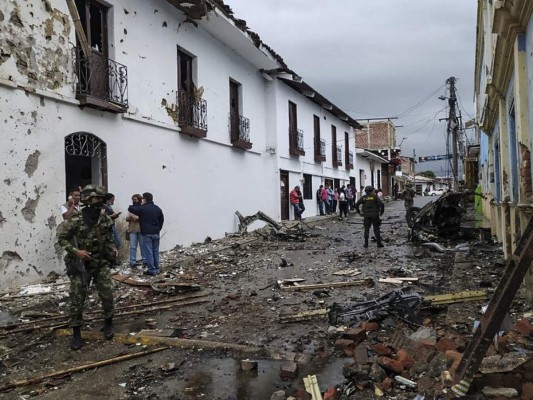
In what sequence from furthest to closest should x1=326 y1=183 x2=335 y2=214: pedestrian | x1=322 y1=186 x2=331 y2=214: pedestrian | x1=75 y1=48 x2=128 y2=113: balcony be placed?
x1=326 y1=183 x2=335 y2=214: pedestrian, x1=322 y1=186 x2=331 y2=214: pedestrian, x1=75 y1=48 x2=128 y2=113: balcony

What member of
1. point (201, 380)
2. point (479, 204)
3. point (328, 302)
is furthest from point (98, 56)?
point (479, 204)

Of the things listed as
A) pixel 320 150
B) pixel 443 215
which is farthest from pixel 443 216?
pixel 320 150

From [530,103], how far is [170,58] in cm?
865

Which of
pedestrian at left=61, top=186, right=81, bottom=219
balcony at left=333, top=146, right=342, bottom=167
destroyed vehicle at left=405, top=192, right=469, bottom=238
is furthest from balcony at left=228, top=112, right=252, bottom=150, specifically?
balcony at left=333, top=146, right=342, bottom=167

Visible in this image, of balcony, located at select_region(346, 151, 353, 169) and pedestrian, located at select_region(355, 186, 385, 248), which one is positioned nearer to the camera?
pedestrian, located at select_region(355, 186, 385, 248)

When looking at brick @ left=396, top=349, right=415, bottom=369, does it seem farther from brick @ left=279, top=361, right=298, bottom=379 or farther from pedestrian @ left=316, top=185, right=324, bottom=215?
pedestrian @ left=316, top=185, right=324, bottom=215

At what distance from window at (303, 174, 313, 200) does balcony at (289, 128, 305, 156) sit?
79.0 inches

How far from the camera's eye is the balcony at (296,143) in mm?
20306

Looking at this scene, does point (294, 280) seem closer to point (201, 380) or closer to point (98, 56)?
point (201, 380)

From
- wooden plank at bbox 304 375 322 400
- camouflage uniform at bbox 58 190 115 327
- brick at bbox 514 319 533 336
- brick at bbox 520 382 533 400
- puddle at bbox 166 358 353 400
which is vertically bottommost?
puddle at bbox 166 358 353 400

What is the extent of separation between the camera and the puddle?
362 cm

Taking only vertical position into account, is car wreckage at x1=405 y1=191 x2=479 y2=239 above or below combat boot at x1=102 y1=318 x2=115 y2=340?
above

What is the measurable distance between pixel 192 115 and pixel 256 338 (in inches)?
334

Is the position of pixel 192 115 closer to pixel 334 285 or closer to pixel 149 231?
pixel 149 231
